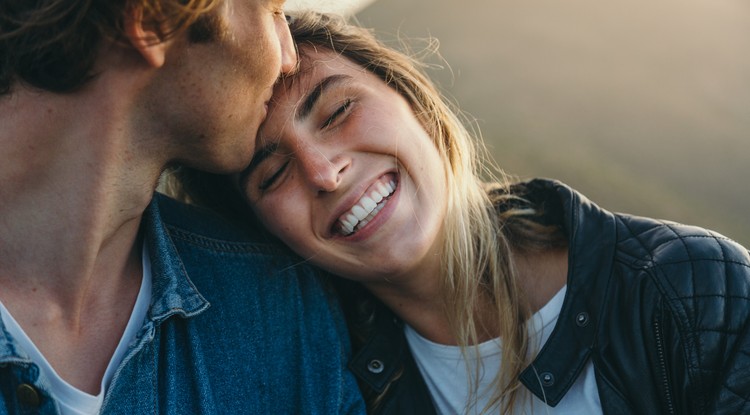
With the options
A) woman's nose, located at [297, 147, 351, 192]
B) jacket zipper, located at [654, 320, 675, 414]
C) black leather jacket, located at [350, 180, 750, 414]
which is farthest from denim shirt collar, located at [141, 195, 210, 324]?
jacket zipper, located at [654, 320, 675, 414]

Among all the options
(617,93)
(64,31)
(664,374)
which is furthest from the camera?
(617,93)

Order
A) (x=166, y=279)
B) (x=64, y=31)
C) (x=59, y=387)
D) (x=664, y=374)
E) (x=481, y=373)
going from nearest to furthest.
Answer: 1. (x=64, y=31)
2. (x=59, y=387)
3. (x=664, y=374)
4. (x=166, y=279)
5. (x=481, y=373)

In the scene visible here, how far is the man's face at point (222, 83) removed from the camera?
162 cm

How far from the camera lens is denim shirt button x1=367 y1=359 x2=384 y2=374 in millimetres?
2002

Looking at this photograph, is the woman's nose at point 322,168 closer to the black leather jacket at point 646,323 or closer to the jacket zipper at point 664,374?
the black leather jacket at point 646,323

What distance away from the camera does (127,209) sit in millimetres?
1724

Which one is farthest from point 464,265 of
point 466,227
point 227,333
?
point 227,333

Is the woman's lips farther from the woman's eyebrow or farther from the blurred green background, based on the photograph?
the blurred green background

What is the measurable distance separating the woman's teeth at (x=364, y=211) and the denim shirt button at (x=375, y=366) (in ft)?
1.11

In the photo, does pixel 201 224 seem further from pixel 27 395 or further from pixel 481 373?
pixel 481 373

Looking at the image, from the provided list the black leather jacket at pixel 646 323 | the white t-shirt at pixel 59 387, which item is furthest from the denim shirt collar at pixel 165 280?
the black leather jacket at pixel 646 323

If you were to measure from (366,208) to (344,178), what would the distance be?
8 centimetres

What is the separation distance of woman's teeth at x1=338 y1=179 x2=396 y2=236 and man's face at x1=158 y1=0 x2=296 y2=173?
0.87 ft

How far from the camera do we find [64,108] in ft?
5.20
